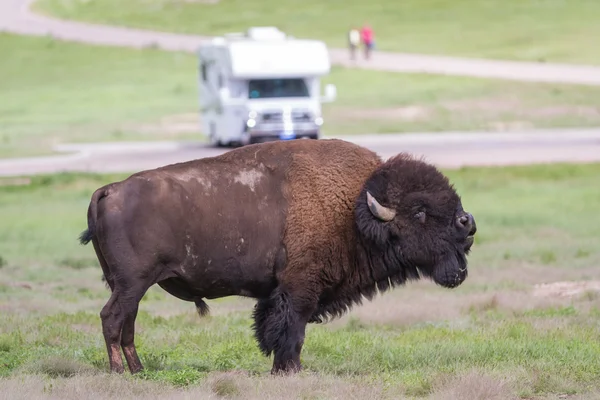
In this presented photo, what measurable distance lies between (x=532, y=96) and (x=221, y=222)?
147 ft

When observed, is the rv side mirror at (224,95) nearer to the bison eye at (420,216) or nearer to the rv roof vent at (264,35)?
the rv roof vent at (264,35)

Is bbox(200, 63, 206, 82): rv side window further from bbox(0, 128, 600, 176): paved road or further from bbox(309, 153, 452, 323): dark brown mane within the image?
bbox(309, 153, 452, 323): dark brown mane

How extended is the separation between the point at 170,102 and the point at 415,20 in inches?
1083

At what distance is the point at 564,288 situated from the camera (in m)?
15.5

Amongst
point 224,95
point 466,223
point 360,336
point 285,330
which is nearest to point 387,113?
point 224,95

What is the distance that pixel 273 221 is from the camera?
32.2ft

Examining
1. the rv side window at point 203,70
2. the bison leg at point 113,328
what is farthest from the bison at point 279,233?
the rv side window at point 203,70

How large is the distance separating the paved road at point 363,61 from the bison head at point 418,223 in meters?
47.9

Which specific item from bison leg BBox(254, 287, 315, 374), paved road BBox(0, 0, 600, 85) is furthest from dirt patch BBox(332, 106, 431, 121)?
bison leg BBox(254, 287, 315, 374)

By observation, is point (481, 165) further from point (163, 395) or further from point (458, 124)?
point (163, 395)

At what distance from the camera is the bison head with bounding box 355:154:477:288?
10.0 metres

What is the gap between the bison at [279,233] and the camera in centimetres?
945

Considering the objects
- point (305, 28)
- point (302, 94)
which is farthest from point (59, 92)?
point (302, 94)

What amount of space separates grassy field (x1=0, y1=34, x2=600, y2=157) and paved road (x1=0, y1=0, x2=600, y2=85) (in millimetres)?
2178
